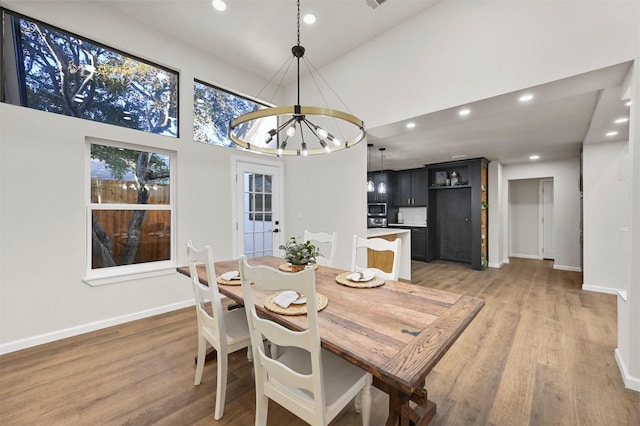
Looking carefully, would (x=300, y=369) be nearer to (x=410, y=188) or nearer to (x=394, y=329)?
(x=394, y=329)

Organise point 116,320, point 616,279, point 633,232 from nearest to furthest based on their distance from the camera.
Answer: point 633,232 < point 116,320 < point 616,279

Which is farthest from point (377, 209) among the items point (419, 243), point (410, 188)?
point (419, 243)

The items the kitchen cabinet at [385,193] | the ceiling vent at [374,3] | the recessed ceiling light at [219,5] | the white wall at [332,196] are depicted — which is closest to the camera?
the ceiling vent at [374,3]

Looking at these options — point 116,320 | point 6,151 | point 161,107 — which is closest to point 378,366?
point 116,320

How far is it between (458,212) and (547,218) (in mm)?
2540

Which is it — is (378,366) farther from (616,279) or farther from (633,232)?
(616,279)

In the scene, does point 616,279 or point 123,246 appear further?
point 616,279

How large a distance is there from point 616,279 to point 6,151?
770 centimetres

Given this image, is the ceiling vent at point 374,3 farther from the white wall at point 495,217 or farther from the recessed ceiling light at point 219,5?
the white wall at point 495,217

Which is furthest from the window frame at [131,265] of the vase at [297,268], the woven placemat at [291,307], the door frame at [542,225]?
the door frame at [542,225]

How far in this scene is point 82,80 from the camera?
280 cm

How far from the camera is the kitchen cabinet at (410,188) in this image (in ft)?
22.0

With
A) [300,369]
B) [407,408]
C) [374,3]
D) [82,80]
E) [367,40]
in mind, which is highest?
[367,40]

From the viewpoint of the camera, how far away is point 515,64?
2273 millimetres
